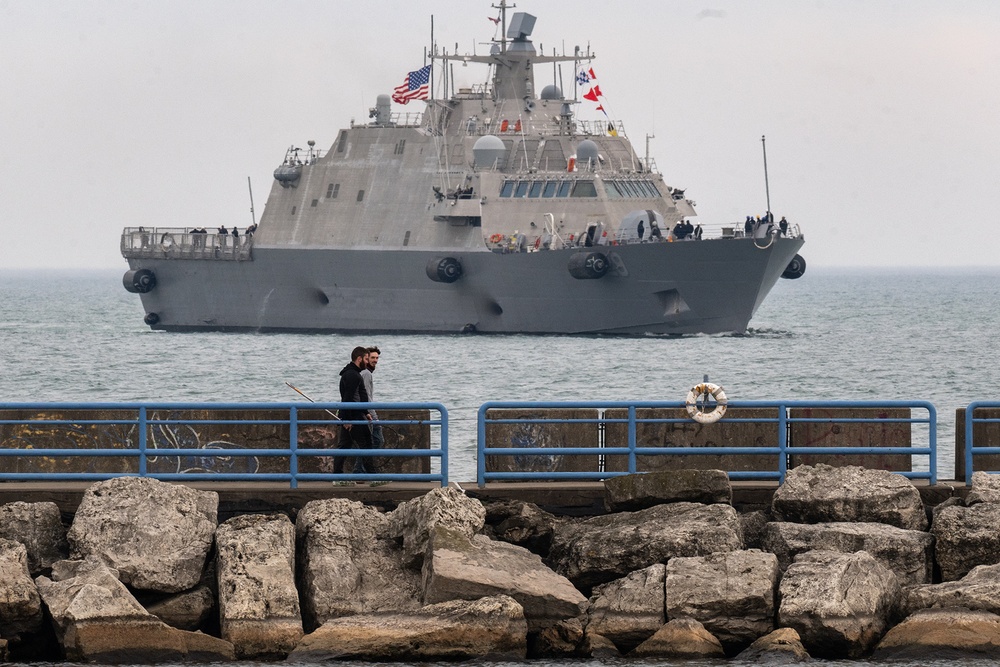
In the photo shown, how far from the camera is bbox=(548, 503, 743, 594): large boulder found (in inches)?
442

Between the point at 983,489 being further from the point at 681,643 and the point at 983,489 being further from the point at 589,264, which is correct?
the point at 589,264

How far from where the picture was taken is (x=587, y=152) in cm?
4319

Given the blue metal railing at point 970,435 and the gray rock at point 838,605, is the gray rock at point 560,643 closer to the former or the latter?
the gray rock at point 838,605

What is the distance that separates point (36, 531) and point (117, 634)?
4.66 ft

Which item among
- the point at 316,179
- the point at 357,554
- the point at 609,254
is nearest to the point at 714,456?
the point at 357,554

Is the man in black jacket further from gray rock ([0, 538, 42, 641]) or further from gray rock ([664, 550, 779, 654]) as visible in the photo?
gray rock ([664, 550, 779, 654])

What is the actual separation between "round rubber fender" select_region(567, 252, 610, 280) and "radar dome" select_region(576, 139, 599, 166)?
3956 mm

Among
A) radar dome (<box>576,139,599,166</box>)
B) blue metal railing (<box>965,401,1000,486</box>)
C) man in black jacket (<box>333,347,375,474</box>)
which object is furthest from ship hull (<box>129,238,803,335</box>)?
man in black jacket (<box>333,347,375,474</box>)

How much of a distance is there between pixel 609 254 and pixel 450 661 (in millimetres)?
29743

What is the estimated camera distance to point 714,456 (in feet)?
40.9

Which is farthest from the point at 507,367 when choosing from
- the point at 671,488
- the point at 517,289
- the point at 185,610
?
the point at 185,610

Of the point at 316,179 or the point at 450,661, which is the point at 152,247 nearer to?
the point at 316,179

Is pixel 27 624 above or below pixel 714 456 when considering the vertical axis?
below

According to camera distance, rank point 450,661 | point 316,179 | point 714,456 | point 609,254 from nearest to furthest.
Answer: point 450,661 → point 714,456 → point 609,254 → point 316,179
